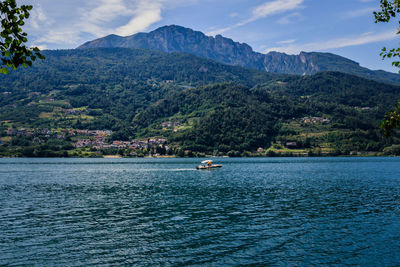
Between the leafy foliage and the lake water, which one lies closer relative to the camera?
the leafy foliage

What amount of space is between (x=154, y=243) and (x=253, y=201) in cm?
2622

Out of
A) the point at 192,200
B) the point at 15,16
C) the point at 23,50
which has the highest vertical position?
the point at 15,16

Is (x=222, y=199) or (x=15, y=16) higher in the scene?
(x=15, y=16)

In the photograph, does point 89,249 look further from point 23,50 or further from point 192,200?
point 192,200

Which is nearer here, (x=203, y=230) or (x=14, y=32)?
(x=14, y=32)

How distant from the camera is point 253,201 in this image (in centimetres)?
5169

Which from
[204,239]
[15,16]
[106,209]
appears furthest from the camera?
[106,209]

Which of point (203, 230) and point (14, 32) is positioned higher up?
point (14, 32)

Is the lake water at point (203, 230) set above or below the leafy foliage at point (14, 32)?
below

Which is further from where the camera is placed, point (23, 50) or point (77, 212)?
point (77, 212)

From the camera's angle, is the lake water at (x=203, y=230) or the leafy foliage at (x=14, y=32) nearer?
the leafy foliage at (x=14, y=32)

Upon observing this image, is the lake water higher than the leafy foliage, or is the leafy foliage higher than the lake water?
the leafy foliage

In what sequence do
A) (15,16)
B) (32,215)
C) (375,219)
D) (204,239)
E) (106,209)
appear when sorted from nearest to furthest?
(15,16), (204,239), (375,219), (32,215), (106,209)

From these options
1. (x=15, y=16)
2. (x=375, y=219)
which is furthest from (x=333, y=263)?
(x=15, y=16)
